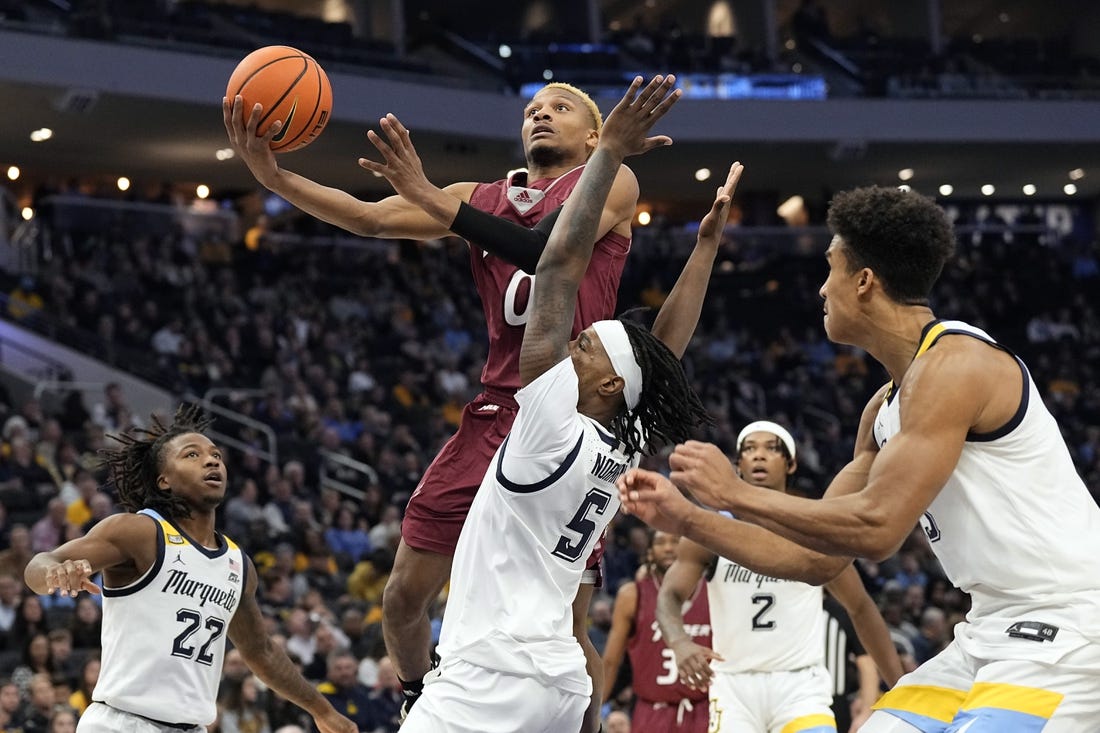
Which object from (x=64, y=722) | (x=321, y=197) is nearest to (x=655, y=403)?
(x=321, y=197)

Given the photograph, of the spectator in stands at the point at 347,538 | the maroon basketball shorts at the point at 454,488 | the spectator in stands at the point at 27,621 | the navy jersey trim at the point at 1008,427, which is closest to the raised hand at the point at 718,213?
the maroon basketball shorts at the point at 454,488

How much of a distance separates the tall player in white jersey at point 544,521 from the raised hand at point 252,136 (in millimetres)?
1356

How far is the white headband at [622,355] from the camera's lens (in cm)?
435

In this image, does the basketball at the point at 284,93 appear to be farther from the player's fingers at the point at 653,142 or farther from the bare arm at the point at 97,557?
the bare arm at the point at 97,557

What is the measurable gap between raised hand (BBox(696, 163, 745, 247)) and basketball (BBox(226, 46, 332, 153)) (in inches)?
58.1

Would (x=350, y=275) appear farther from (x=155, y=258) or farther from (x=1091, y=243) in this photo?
(x=1091, y=243)

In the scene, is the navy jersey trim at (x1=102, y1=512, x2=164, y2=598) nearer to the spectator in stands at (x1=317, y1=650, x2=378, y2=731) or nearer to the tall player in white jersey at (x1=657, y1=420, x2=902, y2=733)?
the tall player in white jersey at (x1=657, y1=420, x2=902, y2=733)

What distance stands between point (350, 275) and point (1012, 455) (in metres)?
21.4

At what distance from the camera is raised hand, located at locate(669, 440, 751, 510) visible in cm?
336

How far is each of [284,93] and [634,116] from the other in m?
1.52

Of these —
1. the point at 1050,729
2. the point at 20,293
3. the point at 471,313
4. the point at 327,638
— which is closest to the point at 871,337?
the point at 1050,729

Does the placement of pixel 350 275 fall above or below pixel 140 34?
below

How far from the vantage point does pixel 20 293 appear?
66.7 feet

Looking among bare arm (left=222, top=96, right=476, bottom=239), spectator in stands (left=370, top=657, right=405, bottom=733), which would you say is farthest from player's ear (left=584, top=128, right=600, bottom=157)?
spectator in stands (left=370, top=657, right=405, bottom=733)
